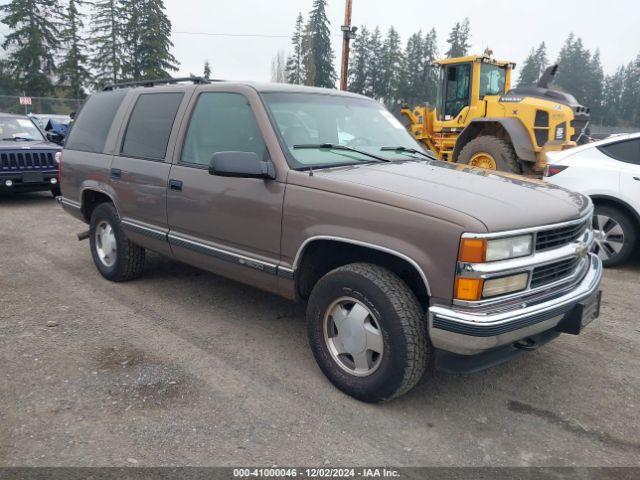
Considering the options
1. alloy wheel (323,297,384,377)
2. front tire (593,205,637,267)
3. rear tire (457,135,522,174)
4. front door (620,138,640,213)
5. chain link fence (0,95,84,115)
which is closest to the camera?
alloy wheel (323,297,384,377)

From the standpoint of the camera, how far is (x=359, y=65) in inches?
2613

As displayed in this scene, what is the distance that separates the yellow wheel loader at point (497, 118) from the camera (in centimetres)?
964

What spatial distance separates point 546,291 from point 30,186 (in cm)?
960

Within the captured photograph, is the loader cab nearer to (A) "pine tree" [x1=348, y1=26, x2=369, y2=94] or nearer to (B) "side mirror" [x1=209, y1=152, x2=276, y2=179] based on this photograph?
(B) "side mirror" [x1=209, y1=152, x2=276, y2=179]

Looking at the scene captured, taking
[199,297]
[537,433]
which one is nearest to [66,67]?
[199,297]

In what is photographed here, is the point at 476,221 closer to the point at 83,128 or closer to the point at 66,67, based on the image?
the point at 83,128

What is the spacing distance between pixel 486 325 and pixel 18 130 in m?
10.7

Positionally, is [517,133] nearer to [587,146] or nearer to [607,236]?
[587,146]

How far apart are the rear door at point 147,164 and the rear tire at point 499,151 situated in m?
7.00

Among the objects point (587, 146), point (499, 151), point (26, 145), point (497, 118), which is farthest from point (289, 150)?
point (26, 145)

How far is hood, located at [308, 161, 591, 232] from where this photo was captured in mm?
2738

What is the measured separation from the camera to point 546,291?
291 centimetres

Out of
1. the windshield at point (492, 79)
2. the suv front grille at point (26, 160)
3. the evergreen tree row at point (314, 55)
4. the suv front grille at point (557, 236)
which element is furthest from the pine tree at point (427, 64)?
the suv front grille at point (557, 236)

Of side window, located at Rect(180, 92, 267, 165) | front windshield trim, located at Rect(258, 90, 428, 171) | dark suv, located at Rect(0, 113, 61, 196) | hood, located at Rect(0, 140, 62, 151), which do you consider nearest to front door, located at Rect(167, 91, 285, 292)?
side window, located at Rect(180, 92, 267, 165)
